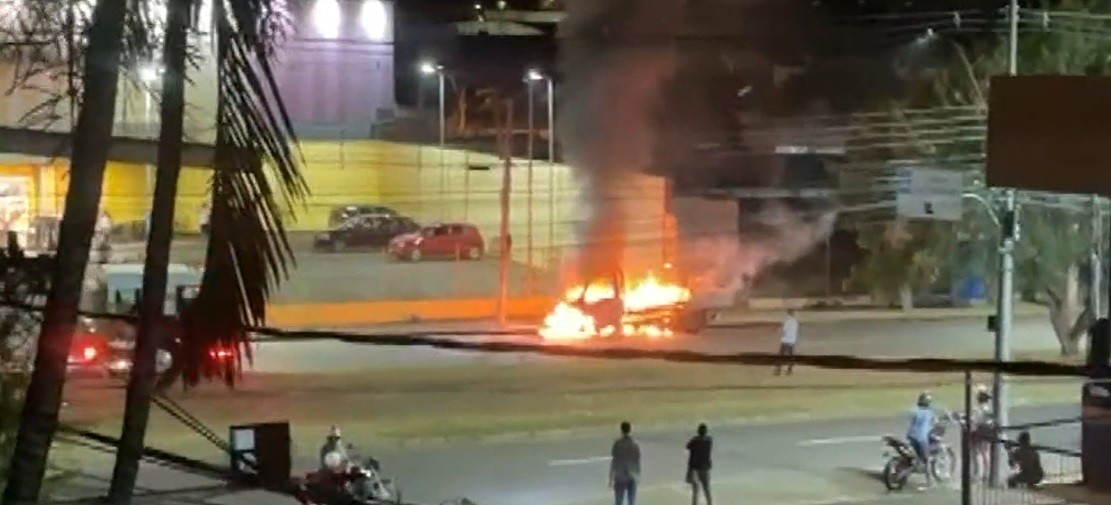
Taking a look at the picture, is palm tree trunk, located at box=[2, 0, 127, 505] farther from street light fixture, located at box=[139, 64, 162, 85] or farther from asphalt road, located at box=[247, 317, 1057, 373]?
asphalt road, located at box=[247, 317, 1057, 373]

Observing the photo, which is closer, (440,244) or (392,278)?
(392,278)

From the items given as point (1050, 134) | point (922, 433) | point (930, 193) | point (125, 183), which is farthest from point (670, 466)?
point (1050, 134)

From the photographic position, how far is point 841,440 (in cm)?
2273

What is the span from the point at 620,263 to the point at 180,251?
27.4 m

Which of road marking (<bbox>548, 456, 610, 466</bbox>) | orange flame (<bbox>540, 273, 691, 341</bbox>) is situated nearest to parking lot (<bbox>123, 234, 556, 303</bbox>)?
orange flame (<bbox>540, 273, 691, 341</bbox>)

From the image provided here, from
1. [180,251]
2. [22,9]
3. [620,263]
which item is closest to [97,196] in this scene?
[22,9]

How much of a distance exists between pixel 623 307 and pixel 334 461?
19512 mm

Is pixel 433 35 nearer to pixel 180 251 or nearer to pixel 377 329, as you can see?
pixel 377 329

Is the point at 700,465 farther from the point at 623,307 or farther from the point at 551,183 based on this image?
the point at 551,183

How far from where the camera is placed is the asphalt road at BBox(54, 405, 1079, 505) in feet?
59.6

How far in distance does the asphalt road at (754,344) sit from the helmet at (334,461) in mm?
10849

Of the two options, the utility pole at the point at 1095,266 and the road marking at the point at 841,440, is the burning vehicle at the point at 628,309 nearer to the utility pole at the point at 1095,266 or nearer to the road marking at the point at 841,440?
the road marking at the point at 841,440

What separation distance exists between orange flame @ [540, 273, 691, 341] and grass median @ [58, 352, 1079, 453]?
1.93 meters

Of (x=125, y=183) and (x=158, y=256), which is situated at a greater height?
(x=125, y=183)
